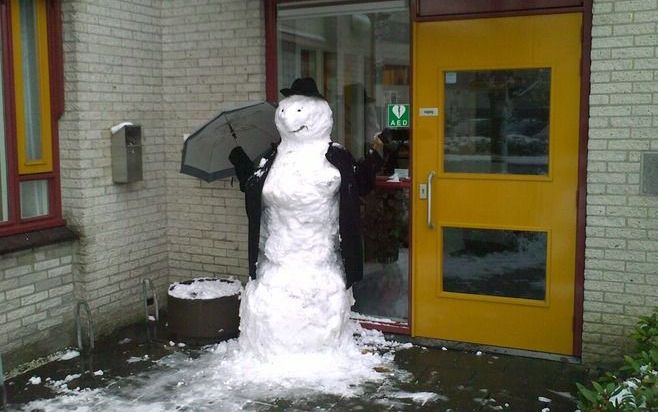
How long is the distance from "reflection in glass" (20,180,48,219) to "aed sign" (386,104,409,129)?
8.83 ft

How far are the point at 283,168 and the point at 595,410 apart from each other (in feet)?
8.70

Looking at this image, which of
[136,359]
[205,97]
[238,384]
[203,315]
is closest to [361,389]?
[238,384]

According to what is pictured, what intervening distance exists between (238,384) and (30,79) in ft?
8.97

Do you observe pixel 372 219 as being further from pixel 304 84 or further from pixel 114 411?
pixel 114 411

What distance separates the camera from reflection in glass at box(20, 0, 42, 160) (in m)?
5.46

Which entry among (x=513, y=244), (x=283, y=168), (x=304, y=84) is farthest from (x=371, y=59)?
(x=513, y=244)

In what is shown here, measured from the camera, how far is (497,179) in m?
5.44

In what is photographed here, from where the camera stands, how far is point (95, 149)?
5.84m

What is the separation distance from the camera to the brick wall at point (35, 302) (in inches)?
207

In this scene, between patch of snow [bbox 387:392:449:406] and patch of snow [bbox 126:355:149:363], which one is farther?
patch of snow [bbox 126:355:149:363]

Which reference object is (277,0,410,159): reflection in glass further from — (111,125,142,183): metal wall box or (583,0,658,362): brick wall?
(583,0,658,362): brick wall

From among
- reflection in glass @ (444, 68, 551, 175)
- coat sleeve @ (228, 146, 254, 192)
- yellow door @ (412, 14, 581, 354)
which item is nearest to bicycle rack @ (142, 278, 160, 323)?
coat sleeve @ (228, 146, 254, 192)

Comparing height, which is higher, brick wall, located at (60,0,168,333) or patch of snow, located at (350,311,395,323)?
brick wall, located at (60,0,168,333)

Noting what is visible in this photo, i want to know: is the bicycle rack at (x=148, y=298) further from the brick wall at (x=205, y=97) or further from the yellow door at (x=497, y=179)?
the yellow door at (x=497, y=179)
